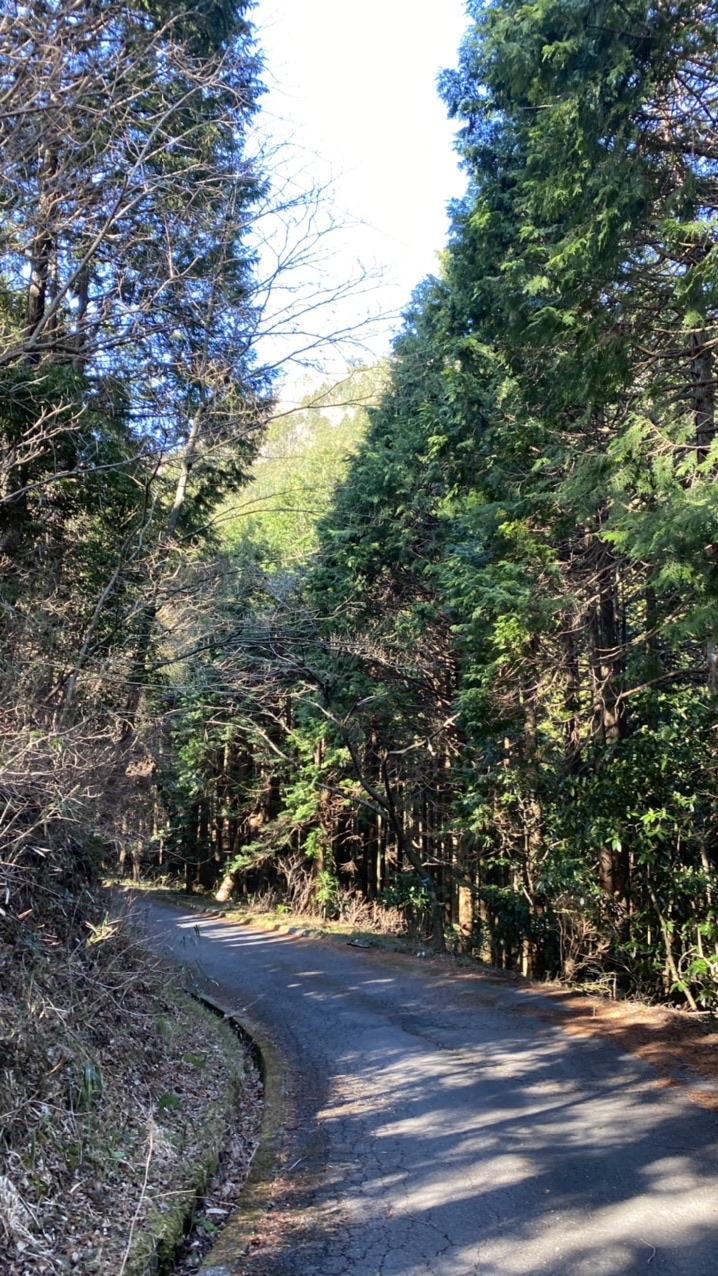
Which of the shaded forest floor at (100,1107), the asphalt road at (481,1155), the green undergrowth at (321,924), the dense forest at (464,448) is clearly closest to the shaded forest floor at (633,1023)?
the asphalt road at (481,1155)

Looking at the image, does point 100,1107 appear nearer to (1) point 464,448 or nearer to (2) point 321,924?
(1) point 464,448

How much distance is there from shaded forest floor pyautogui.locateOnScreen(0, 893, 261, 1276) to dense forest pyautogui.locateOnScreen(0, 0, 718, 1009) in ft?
1.94

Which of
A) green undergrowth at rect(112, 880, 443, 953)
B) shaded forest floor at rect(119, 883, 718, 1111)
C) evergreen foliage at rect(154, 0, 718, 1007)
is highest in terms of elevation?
evergreen foliage at rect(154, 0, 718, 1007)

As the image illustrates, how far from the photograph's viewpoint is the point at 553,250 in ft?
27.7

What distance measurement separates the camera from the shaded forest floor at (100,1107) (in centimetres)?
381

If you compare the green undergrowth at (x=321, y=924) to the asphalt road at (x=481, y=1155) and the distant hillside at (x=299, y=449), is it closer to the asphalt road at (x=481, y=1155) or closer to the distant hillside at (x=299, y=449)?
the asphalt road at (x=481, y=1155)

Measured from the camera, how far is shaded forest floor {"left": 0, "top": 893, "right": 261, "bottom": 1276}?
3812 mm

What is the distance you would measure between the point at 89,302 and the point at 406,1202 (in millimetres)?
6099

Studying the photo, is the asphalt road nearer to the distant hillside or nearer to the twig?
the twig

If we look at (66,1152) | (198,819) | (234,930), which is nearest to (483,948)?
(234,930)

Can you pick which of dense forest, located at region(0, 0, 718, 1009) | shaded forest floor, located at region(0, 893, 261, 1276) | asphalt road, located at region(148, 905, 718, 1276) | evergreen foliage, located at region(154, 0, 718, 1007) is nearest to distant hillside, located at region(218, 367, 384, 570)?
dense forest, located at region(0, 0, 718, 1009)

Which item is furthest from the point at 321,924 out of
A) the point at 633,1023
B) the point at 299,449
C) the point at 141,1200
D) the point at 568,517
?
the point at 141,1200

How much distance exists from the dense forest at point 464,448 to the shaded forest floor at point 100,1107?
59 cm

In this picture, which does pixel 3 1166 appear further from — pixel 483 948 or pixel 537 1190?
pixel 483 948
